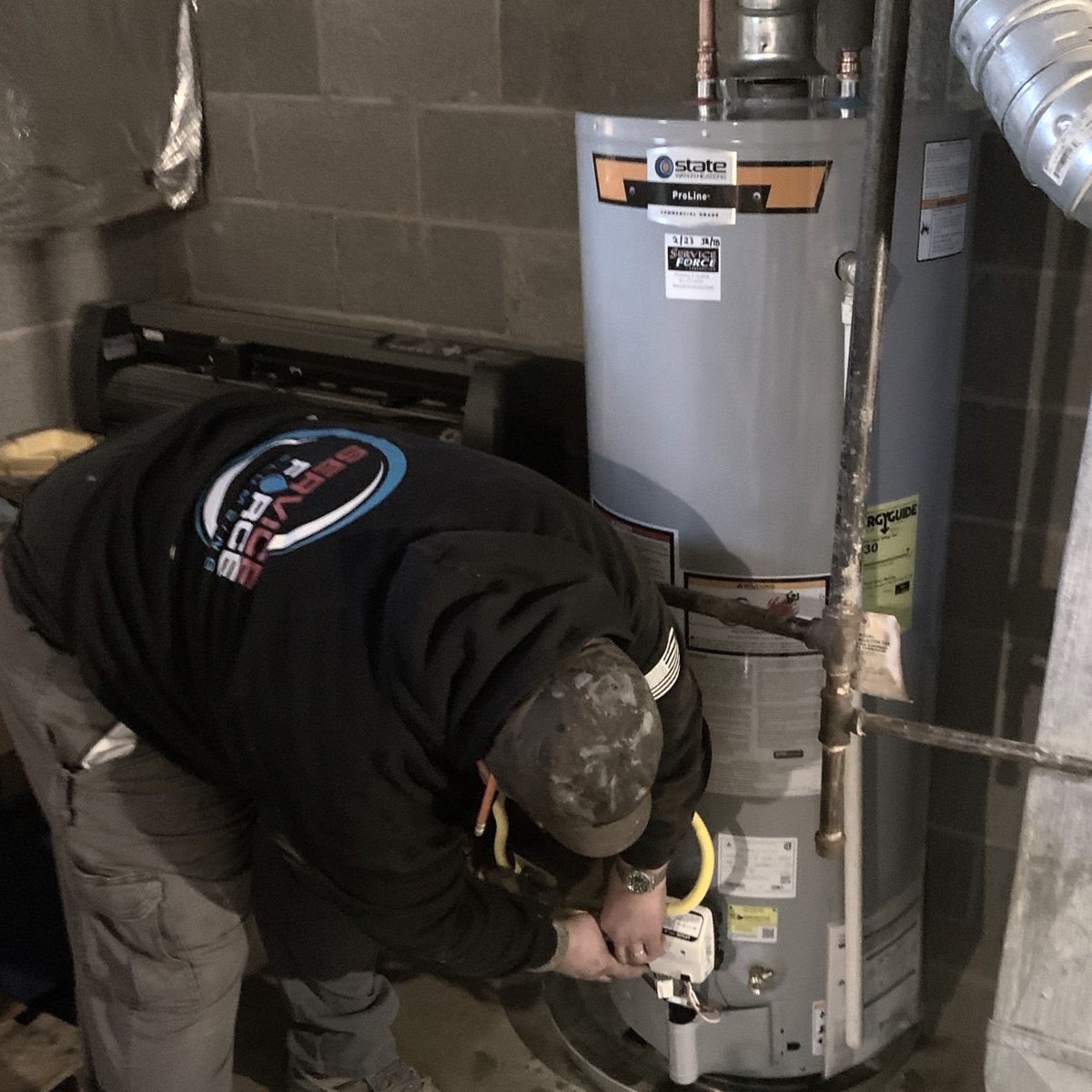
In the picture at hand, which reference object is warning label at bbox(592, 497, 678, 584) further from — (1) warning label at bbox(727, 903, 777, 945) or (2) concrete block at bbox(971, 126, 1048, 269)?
(2) concrete block at bbox(971, 126, 1048, 269)

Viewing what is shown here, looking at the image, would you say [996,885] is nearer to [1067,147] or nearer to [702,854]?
[702,854]

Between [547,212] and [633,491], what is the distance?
660 millimetres

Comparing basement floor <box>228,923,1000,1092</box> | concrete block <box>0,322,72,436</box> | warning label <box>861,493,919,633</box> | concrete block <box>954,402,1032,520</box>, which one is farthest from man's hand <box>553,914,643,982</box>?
concrete block <box>0,322,72,436</box>

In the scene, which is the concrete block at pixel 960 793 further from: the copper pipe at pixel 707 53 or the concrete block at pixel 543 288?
the copper pipe at pixel 707 53

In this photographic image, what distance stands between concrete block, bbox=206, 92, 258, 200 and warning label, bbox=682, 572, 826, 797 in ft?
4.08

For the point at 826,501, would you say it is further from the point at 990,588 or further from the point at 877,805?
the point at 990,588

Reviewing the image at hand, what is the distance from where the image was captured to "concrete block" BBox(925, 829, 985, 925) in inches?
69.9

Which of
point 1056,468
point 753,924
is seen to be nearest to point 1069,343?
point 1056,468

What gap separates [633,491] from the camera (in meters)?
1.28

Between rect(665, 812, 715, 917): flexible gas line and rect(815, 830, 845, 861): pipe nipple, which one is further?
rect(665, 812, 715, 917): flexible gas line

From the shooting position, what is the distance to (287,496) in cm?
104

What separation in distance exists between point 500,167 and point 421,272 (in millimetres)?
240

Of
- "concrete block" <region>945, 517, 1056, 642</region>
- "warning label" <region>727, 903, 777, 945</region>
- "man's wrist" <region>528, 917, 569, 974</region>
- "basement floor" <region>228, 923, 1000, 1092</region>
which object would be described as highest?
"concrete block" <region>945, 517, 1056, 642</region>

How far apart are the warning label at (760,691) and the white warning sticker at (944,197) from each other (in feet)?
1.17
